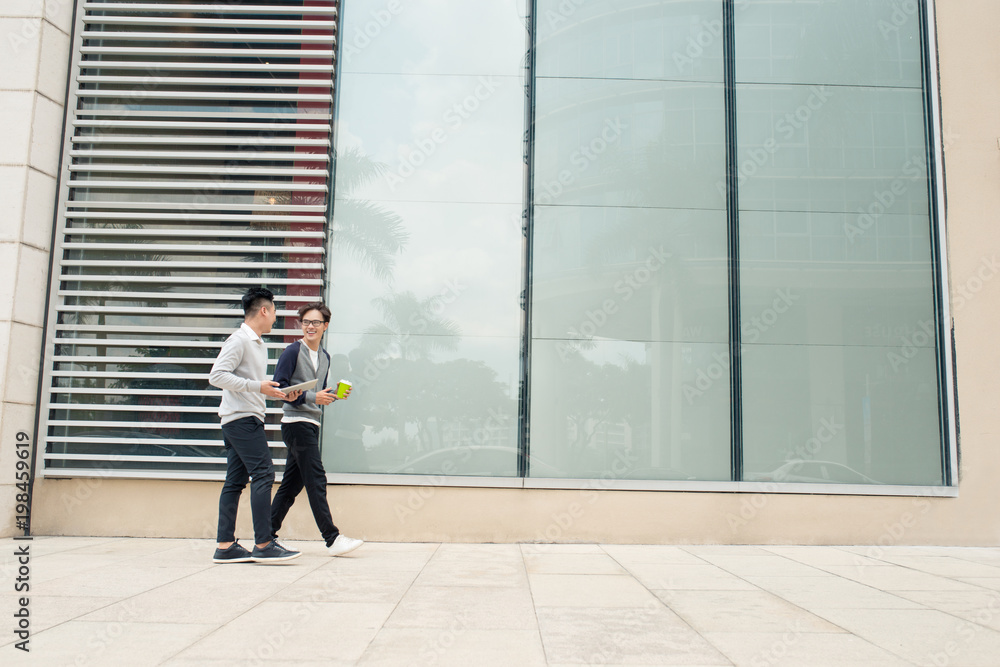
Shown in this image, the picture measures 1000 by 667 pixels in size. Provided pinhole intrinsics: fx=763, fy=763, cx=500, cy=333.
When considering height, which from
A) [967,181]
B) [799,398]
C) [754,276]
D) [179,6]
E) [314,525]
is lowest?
[314,525]

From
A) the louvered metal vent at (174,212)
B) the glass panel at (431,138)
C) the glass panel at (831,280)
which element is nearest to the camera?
the louvered metal vent at (174,212)

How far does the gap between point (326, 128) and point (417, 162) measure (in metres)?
0.91

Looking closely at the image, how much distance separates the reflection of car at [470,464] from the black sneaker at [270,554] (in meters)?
1.56

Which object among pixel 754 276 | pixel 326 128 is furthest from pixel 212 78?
pixel 754 276

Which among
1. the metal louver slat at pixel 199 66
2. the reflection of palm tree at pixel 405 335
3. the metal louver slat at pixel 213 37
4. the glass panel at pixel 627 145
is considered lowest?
the reflection of palm tree at pixel 405 335

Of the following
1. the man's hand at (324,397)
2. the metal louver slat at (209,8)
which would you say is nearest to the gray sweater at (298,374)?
the man's hand at (324,397)

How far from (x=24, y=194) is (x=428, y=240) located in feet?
11.8

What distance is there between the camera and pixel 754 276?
7.33 meters

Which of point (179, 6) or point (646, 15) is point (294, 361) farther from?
point (646, 15)

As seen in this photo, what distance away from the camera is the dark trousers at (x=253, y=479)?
18.1 feet

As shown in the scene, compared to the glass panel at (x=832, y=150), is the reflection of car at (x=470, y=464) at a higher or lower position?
lower

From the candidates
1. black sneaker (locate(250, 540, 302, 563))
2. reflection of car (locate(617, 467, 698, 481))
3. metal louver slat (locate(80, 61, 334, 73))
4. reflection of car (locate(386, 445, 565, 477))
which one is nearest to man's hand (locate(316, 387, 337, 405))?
black sneaker (locate(250, 540, 302, 563))

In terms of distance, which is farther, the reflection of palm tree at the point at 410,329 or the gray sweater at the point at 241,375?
the reflection of palm tree at the point at 410,329

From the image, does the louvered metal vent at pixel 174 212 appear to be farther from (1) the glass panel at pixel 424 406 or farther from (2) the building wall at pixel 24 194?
(1) the glass panel at pixel 424 406
